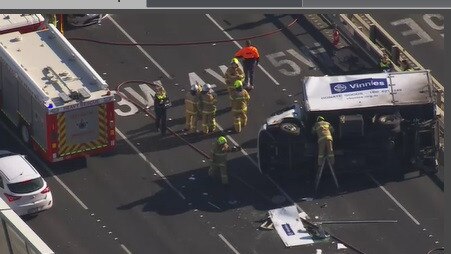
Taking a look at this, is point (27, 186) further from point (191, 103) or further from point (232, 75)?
point (232, 75)

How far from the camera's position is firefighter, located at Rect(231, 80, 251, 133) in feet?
122

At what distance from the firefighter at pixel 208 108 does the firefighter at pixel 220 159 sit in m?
1.26

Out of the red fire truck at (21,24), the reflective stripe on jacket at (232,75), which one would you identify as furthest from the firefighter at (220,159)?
the red fire truck at (21,24)

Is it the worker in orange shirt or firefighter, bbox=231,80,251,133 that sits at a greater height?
the worker in orange shirt

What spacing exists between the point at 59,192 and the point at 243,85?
26.1ft

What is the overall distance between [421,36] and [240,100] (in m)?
9.77

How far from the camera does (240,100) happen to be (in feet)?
122

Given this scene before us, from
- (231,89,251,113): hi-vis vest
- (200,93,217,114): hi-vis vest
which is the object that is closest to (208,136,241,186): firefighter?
(200,93,217,114): hi-vis vest

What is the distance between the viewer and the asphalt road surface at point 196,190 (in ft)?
110

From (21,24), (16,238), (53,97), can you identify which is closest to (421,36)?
(21,24)

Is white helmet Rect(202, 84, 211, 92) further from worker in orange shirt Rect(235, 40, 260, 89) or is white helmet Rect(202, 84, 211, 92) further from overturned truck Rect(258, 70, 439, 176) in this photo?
worker in orange shirt Rect(235, 40, 260, 89)

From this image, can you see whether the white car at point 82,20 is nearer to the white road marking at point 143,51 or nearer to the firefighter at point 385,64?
the white road marking at point 143,51

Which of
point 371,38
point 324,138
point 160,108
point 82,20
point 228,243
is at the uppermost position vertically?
point 371,38

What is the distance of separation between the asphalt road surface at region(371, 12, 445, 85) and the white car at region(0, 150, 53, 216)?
50.8ft
